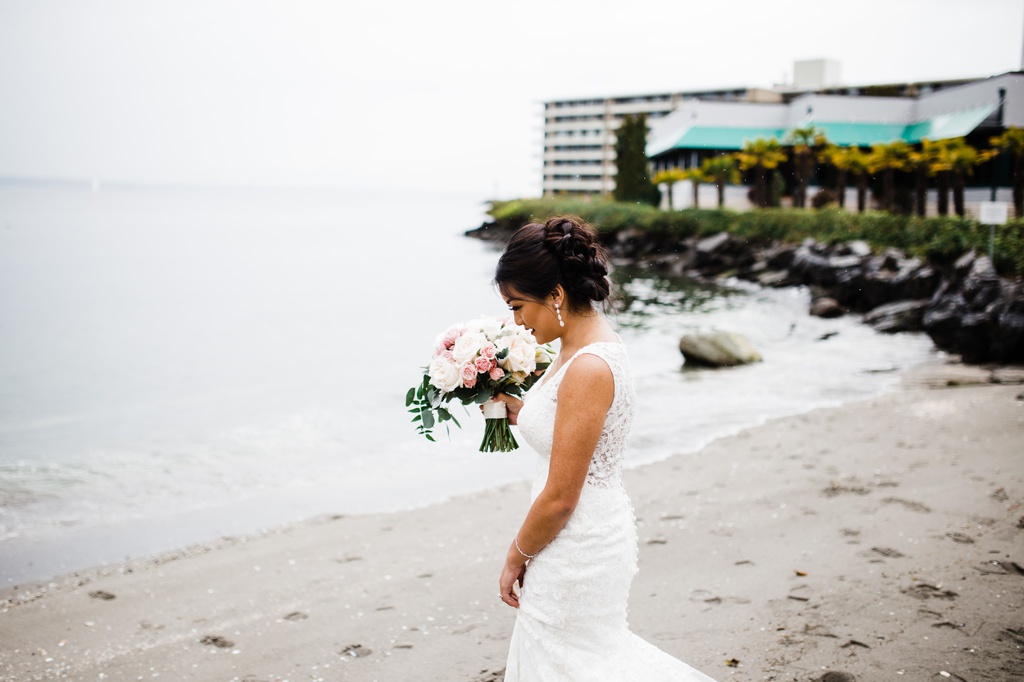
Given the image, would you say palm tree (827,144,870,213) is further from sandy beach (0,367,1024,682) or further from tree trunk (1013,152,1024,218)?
sandy beach (0,367,1024,682)

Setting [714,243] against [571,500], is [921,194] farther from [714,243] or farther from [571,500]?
[571,500]

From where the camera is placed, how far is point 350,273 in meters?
55.2

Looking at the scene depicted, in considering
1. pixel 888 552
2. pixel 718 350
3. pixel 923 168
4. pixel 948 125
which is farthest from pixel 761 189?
pixel 888 552

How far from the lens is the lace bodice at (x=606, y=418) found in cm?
244

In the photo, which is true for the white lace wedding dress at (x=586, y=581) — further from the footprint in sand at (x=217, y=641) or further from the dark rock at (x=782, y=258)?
the dark rock at (x=782, y=258)

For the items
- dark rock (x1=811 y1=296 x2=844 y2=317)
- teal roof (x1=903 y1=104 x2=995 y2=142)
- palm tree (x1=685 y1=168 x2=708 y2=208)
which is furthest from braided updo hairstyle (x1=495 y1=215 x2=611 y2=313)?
palm tree (x1=685 y1=168 x2=708 y2=208)

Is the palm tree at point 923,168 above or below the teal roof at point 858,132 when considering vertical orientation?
below

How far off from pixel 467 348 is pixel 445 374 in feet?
0.42

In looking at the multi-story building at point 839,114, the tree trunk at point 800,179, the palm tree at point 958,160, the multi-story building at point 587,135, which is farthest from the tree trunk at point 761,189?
the multi-story building at point 587,135

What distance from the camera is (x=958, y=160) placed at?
27.8 metres

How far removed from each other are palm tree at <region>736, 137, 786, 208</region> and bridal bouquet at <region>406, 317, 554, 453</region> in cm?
3700

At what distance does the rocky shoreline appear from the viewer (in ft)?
51.2

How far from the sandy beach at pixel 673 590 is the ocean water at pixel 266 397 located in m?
1.43

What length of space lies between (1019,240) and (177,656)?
2113cm
